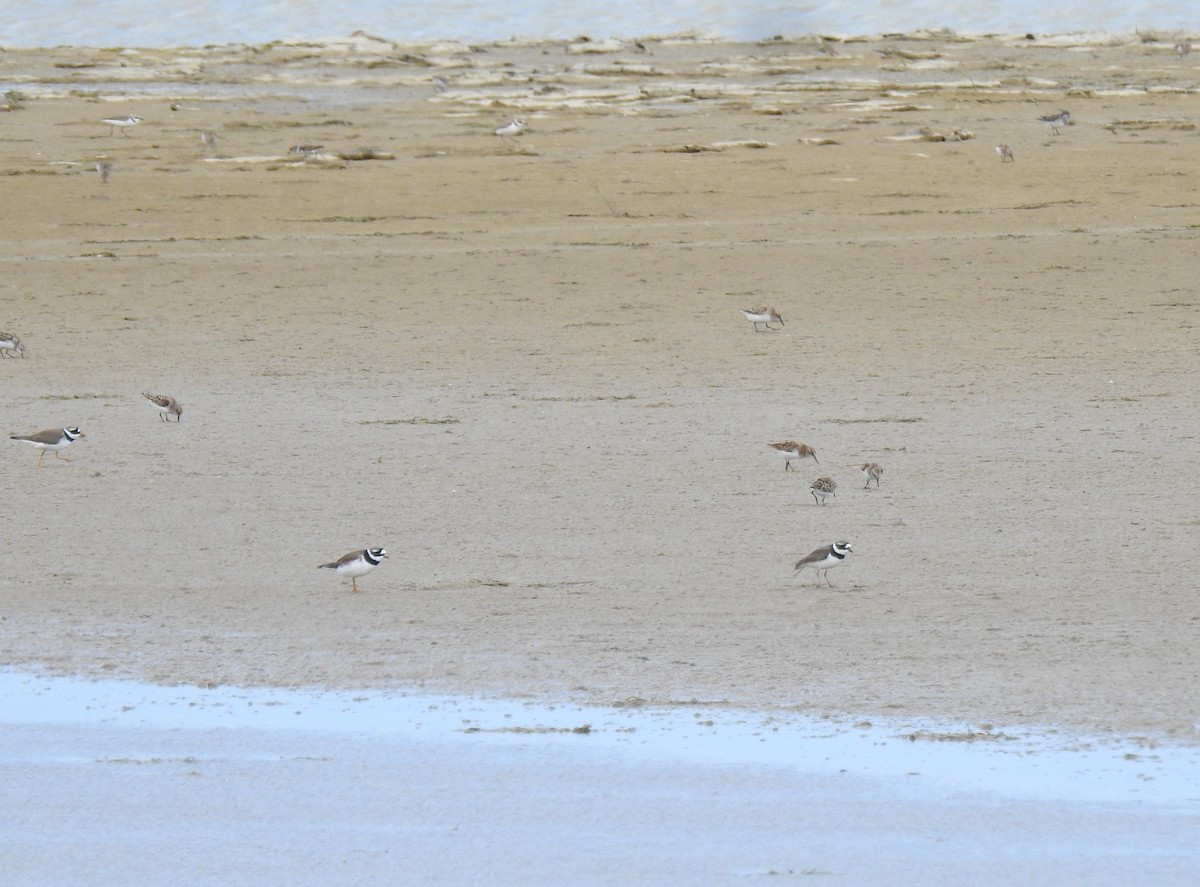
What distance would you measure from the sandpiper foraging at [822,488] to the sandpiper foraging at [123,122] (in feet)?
56.8

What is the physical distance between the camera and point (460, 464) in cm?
1120

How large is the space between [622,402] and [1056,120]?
1310 cm

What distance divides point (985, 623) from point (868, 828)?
2.21 metres

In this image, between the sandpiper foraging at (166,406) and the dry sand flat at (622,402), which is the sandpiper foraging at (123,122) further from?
the sandpiper foraging at (166,406)

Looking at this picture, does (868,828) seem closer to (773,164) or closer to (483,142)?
(773,164)

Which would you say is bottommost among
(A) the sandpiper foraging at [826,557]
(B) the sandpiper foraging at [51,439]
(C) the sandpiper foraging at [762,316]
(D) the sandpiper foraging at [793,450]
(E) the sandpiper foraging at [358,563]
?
(E) the sandpiper foraging at [358,563]

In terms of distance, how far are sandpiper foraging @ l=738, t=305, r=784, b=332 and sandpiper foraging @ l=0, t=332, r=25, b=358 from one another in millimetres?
5786

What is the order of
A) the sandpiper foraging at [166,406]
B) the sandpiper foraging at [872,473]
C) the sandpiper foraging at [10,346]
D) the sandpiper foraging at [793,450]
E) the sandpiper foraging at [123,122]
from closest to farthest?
the sandpiper foraging at [872,473], the sandpiper foraging at [793,450], the sandpiper foraging at [166,406], the sandpiper foraging at [10,346], the sandpiper foraging at [123,122]

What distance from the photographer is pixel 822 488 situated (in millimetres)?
9992

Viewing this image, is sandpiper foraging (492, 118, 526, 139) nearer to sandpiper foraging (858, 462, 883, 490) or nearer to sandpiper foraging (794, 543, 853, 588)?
sandpiper foraging (858, 462, 883, 490)

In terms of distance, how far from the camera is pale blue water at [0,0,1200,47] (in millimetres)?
43750

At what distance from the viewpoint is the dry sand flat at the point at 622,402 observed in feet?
25.9

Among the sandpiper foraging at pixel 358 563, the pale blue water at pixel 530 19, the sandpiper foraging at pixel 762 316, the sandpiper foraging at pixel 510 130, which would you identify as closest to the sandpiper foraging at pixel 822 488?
the sandpiper foraging at pixel 358 563

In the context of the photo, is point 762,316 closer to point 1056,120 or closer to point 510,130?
point 510,130
